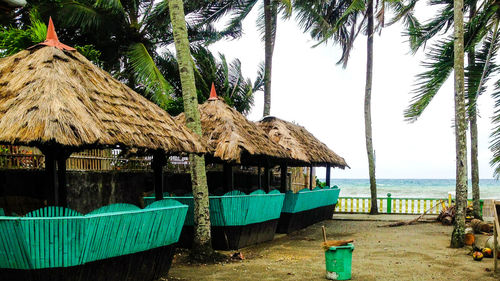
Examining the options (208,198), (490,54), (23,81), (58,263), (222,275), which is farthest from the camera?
(490,54)

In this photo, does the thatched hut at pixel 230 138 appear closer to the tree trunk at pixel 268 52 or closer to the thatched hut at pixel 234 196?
the thatched hut at pixel 234 196

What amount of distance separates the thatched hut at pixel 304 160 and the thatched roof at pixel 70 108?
6.33 metres

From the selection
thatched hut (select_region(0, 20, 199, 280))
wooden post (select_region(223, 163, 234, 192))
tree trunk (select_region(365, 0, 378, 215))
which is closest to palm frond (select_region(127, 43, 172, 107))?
wooden post (select_region(223, 163, 234, 192))

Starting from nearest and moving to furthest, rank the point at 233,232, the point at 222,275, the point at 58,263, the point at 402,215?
the point at 58,263 < the point at 222,275 < the point at 233,232 < the point at 402,215

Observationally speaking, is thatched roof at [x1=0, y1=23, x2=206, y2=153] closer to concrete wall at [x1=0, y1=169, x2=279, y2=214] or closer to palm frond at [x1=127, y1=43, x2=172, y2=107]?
concrete wall at [x1=0, y1=169, x2=279, y2=214]

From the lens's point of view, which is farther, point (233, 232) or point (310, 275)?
point (233, 232)

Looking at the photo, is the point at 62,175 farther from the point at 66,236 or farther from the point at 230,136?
the point at 230,136

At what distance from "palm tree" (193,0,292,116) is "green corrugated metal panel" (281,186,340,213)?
377 centimetres

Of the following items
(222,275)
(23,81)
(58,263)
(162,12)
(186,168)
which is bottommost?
(222,275)

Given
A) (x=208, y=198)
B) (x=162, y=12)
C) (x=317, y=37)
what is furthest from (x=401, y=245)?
(x=317, y=37)

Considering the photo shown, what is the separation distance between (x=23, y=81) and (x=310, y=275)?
5069 mm

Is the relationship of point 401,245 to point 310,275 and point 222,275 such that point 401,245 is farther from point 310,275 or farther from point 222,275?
point 222,275

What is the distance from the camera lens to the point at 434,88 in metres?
14.6

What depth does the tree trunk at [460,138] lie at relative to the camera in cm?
1120
